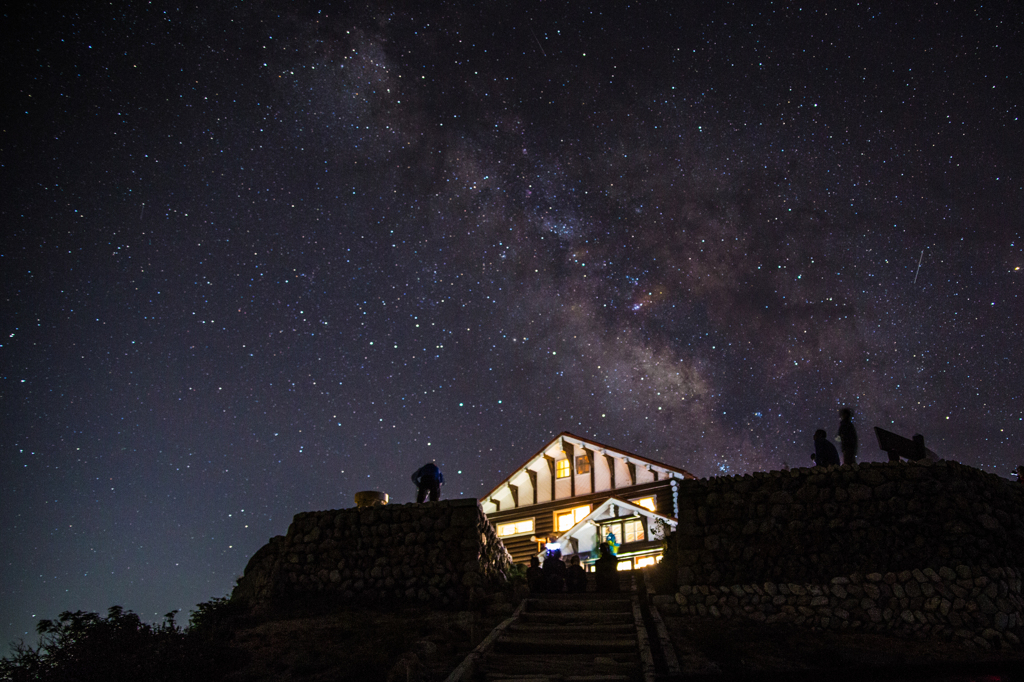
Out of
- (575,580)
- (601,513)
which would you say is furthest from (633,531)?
(575,580)

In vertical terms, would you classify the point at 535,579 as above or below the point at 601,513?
below

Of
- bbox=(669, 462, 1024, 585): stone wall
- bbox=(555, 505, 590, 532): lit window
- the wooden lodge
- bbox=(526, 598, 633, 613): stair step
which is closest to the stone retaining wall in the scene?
bbox=(669, 462, 1024, 585): stone wall

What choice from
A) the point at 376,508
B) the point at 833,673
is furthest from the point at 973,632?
the point at 376,508

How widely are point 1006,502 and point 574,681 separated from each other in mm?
9019

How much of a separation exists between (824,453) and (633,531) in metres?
11.6

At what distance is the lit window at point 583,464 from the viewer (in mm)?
29094

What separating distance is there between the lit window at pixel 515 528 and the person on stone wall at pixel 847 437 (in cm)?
1856

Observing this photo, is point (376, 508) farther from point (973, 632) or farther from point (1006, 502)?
point (1006, 502)

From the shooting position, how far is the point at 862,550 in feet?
35.9

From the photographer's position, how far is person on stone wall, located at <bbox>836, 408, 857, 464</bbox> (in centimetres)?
1368

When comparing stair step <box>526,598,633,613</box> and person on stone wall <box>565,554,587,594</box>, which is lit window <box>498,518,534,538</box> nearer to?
person on stone wall <box>565,554,587,594</box>

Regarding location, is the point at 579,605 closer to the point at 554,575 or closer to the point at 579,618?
the point at 579,618

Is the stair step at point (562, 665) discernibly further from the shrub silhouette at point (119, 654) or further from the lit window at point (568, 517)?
the lit window at point (568, 517)

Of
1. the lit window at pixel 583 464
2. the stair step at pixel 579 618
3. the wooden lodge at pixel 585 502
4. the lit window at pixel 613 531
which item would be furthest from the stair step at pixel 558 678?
the lit window at pixel 583 464
